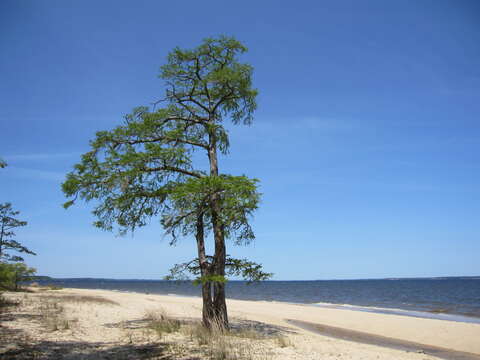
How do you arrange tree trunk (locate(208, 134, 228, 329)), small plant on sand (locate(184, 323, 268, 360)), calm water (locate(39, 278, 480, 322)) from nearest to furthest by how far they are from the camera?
small plant on sand (locate(184, 323, 268, 360)) < tree trunk (locate(208, 134, 228, 329)) < calm water (locate(39, 278, 480, 322))

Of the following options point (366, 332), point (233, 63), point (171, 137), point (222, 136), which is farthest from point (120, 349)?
point (366, 332)

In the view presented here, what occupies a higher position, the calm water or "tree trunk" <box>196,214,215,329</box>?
"tree trunk" <box>196,214,215,329</box>

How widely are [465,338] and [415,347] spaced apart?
3.87 metres

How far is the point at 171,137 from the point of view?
11734 millimetres

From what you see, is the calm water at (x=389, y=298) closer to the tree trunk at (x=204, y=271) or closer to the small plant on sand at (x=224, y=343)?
the small plant on sand at (x=224, y=343)

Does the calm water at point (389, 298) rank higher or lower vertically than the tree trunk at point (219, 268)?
lower

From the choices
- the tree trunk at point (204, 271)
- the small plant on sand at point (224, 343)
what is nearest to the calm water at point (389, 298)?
the small plant on sand at point (224, 343)

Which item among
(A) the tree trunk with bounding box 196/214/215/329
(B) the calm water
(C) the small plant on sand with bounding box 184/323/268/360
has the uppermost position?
(A) the tree trunk with bounding box 196/214/215/329

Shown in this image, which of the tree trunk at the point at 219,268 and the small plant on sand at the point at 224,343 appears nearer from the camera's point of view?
the small plant on sand at the point at 224,343

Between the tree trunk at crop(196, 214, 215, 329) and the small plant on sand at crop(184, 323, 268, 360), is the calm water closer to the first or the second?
the small plant on sand at crop(184, 323, 268, 360)

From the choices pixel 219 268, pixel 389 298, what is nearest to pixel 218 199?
pixel 219 268

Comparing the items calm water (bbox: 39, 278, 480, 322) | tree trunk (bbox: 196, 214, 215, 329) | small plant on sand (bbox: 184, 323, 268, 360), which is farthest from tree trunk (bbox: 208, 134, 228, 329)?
calm water (bbox: 39, 278, 480, 322)

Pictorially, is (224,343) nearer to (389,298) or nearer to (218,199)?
(218,199)

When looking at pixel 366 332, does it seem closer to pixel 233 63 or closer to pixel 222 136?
pixel 222 136
